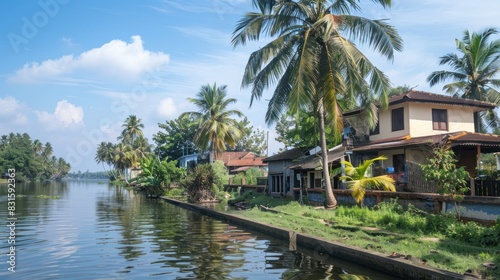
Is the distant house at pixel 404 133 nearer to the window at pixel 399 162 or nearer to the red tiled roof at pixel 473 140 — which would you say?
the window at pixel 399 162

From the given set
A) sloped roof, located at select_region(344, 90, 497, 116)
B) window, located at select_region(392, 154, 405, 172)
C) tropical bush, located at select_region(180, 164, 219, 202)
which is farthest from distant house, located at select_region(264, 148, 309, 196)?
sloped roof, located at select_region(344, 90, 497, 116)

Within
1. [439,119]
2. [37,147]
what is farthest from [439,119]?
[37,147]

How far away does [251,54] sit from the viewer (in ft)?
66.7

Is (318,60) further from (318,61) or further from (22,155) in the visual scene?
(22,155)

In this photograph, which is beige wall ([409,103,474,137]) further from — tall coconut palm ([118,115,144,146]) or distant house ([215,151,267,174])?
tall coconut palm ([118,115,144,146])

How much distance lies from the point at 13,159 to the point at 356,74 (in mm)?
106198

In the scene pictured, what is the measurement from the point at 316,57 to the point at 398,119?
8.50 m

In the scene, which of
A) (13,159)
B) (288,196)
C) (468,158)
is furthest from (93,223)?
(13,159)

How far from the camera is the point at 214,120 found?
39.0 meters

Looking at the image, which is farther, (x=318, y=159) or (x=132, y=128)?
(x=132, y=128)

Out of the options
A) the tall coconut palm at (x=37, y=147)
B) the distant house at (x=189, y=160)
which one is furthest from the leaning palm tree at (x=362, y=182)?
the tall coconut palm at (x=37, y=147)

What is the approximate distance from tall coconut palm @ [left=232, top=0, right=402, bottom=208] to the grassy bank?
4012mm

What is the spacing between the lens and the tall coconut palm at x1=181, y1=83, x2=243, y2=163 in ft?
128

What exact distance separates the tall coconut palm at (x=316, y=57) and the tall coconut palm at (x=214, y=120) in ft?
61.2
